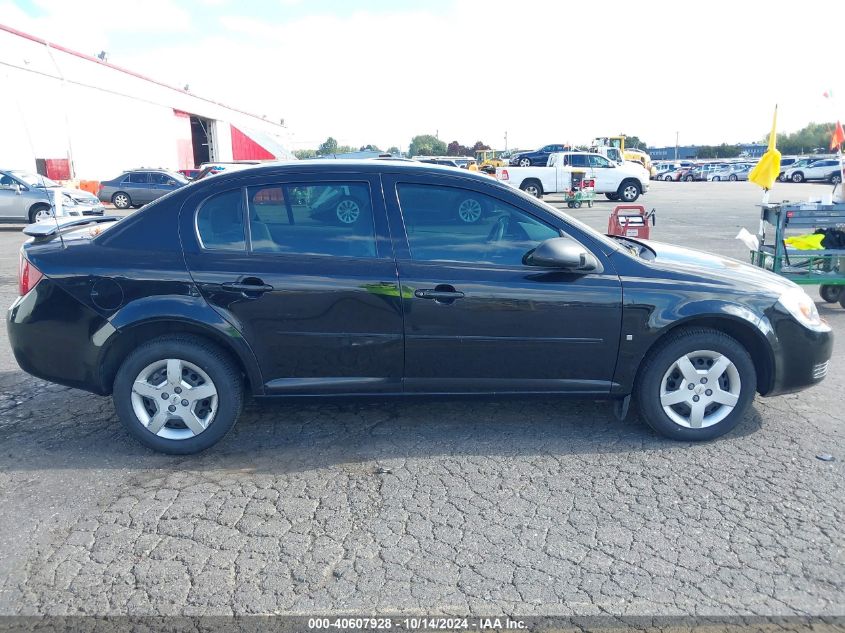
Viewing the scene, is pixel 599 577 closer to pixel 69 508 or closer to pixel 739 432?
pixel 739 432

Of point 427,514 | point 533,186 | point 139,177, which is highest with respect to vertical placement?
point 139,177

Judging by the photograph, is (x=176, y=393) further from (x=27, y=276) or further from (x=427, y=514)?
(x=427, y=514)

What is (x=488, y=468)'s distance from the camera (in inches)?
154

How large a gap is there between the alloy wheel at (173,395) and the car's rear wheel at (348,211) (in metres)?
1.23

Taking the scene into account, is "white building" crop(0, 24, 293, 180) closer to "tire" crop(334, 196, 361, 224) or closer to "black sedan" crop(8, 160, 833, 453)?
"black sedan" crop(8, 160, 833, 453)

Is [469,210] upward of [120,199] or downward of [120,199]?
upward

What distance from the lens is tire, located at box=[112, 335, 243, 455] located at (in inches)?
158

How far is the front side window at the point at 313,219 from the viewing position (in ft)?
13.3

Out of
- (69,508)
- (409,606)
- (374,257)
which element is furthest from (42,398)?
(409,606)

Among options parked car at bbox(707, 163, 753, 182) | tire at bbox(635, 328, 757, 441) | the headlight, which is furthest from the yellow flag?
parked car at bbox(707, 163, 753, 182)

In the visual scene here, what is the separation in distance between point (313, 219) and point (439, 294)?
→ 2.92ft

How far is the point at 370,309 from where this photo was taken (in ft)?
13.2

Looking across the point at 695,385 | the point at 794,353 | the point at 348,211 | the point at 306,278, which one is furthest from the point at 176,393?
the point at 794,353

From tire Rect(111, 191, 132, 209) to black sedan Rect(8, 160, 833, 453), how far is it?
22294 millimetres
